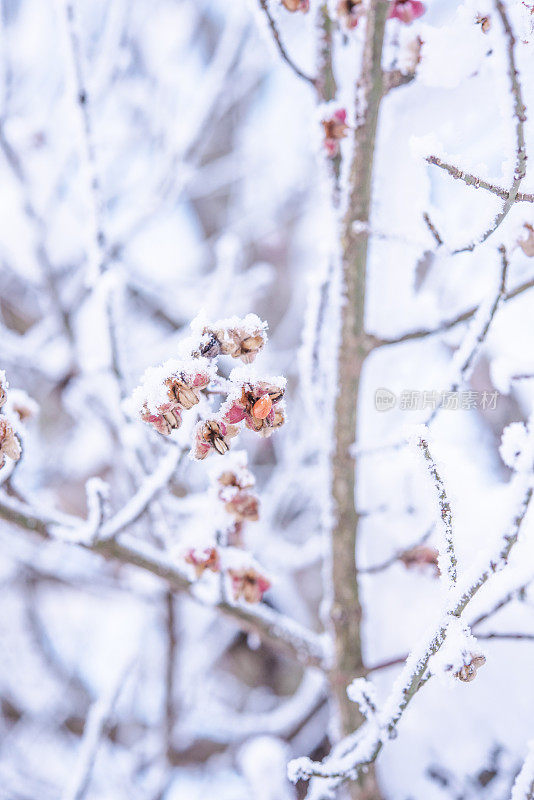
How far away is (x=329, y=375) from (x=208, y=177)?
2.57 m

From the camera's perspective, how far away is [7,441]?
2.47 feet

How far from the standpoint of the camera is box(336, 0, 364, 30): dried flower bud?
3.05ft

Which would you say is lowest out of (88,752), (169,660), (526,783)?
(88,752)

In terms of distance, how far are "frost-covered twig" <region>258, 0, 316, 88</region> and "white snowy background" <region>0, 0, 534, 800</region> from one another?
0.02 meters

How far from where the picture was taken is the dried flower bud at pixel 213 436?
72 cm

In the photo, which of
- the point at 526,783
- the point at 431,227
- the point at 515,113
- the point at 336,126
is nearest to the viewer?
the point at 515,113

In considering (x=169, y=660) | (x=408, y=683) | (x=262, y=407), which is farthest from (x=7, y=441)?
(x=169, y=660)

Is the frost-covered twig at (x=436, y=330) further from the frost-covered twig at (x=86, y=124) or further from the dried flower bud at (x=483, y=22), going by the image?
the frost-covered twig at (x=86, y=124)

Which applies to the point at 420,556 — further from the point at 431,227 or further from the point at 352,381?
the point at 431,227

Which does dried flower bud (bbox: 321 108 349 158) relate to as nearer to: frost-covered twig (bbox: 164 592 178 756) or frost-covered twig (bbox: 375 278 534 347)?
frost-covered twig (bbox: 375 278 534 347)

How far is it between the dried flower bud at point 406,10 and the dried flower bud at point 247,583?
2.95ft

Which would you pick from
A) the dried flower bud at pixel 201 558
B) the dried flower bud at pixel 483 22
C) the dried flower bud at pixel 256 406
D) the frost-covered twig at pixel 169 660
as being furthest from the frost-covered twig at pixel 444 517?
the frost-covered twig at pixel 169 660

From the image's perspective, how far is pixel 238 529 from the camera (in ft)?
3.33

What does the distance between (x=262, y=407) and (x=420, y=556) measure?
602mm
